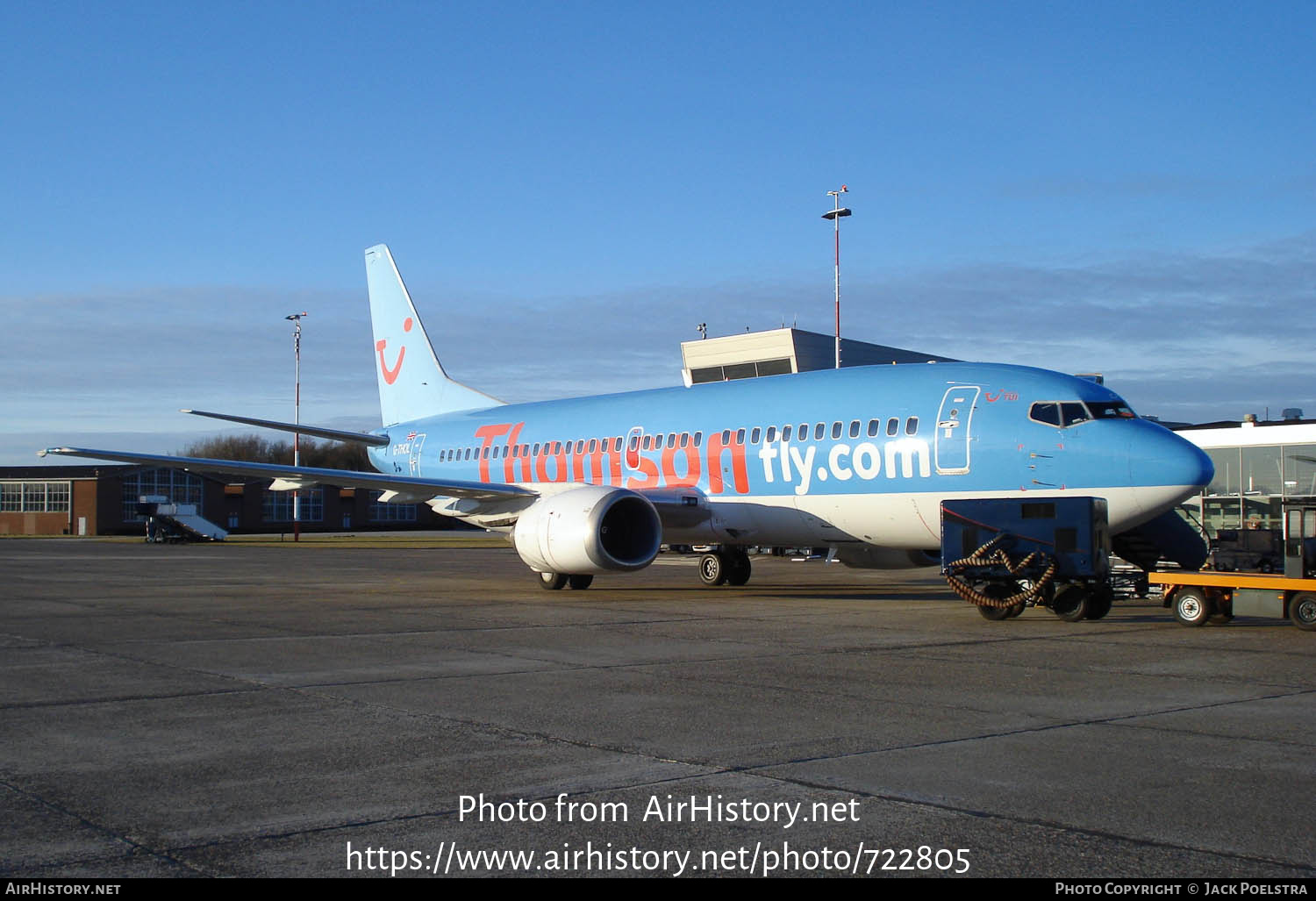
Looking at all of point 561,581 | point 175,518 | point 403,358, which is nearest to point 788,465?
point 561,581

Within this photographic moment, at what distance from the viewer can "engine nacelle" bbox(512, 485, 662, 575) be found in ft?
61.1

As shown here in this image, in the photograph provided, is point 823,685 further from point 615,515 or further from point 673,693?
point 615,515

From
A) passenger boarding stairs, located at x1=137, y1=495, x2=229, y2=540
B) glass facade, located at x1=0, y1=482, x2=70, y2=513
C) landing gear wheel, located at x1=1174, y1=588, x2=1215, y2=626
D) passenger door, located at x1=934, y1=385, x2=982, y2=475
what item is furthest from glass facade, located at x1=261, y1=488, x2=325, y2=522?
landing gear wheel, located at x1=1174, y1=588, x2=1215, y2=626

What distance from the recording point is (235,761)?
6.81 metres

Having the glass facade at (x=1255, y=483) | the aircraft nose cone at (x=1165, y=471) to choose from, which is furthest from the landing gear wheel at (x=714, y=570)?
the glass facade at (x=1255, y=483)

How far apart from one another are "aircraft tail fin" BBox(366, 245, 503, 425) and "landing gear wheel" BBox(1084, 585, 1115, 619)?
17.7 metres

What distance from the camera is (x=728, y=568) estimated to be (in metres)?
23.5

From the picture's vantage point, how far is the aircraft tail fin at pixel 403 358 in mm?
30312

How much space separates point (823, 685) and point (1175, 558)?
10066 millimetres

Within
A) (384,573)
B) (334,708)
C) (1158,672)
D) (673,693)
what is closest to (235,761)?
(334,708)

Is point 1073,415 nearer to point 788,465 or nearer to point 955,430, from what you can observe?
point 955,430

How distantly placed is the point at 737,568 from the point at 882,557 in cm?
374

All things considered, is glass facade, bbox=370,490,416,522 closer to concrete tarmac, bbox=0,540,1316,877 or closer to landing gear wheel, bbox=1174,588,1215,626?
concrete tarmac, bbox=0,540,1316,877

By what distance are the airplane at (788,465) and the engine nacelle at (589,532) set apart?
0.03 meters
